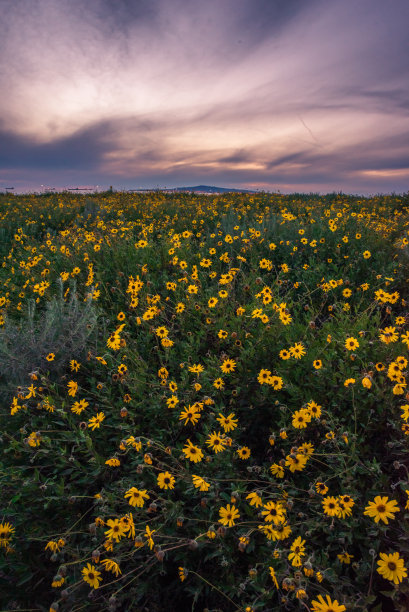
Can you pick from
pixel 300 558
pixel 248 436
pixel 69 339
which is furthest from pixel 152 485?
pixel 69 339

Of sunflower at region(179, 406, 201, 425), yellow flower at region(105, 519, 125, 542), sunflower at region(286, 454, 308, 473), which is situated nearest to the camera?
yellow flower at region(105, 519, 125, 542)

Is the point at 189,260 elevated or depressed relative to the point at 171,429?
elevated

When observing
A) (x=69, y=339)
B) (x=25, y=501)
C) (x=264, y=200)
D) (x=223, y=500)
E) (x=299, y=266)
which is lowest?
(x=25, y=501)

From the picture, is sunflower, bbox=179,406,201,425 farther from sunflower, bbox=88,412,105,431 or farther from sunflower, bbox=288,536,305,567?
sunflower, bbox=288,536,305,567

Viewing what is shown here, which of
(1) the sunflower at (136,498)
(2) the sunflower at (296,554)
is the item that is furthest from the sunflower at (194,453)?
(2) the sunflower at (296,554)

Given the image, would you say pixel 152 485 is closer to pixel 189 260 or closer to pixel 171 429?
pixel 171 429

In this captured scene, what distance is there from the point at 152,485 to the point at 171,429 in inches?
15.3

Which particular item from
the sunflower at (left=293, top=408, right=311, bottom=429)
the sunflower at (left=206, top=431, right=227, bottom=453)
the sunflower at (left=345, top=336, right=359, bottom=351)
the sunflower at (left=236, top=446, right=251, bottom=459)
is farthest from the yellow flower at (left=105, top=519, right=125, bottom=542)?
the sunflower at (left=345, top=336, right=359, bottom=351)

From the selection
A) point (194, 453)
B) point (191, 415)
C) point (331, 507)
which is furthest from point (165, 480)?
point (331, 507)

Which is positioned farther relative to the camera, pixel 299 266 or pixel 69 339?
pixel 299 266

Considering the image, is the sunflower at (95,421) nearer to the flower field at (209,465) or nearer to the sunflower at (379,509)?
the flower field at (209,465)

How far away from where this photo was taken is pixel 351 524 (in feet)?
5.34

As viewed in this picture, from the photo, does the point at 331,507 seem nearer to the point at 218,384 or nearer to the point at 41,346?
the point at 218,384

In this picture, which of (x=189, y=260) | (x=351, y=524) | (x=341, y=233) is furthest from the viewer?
(x=341, y=233)
